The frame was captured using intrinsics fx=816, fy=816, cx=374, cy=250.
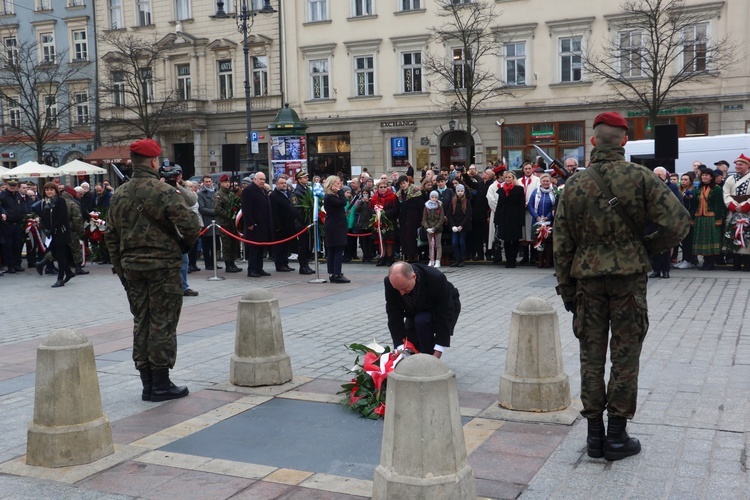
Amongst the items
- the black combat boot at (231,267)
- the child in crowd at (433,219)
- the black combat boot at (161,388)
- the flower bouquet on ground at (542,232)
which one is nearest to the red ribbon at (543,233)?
the flower bouquet on ground at (542,232)

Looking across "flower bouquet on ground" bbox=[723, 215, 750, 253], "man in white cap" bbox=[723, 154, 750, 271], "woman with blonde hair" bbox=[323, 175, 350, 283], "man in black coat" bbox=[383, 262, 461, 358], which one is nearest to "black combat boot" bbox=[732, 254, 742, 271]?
"man in white cap" bbox=[723, 154, 750, 271]

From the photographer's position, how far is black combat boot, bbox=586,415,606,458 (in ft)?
16.9

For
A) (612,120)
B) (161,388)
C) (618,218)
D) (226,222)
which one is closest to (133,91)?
(226,222)

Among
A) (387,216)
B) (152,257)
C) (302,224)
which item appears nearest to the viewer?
(152,257)

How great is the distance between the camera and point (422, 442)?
419 cm

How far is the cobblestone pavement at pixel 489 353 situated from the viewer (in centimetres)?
491

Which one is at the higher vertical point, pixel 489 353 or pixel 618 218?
pixel 618 218

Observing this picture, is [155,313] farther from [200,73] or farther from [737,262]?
[200,73]

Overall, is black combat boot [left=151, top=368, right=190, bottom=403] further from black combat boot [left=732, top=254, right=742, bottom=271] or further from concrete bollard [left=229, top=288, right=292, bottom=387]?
black combat boot [left=732, top=254, right=742, bottom=271]

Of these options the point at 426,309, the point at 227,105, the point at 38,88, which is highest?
the point at 38,88

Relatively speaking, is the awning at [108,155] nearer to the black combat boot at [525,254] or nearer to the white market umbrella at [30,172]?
the white market umbrella at [30,172]

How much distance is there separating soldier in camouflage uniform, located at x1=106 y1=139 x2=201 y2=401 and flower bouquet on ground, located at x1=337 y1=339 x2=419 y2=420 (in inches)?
60.8

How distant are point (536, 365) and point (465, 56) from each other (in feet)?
98.7

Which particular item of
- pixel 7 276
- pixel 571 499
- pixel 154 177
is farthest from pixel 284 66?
pixel 571 499
